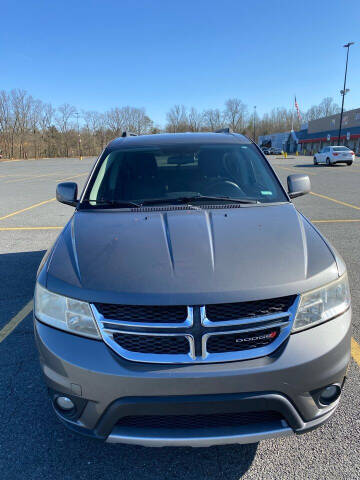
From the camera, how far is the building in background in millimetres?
55844

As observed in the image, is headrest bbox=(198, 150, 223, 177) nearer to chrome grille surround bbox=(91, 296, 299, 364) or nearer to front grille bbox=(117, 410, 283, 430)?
chrome grille surround bbox=(91, 296, 299, 364)

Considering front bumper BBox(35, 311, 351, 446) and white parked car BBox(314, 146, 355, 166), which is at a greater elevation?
white parked car BBox(314, 146, 355, 166)

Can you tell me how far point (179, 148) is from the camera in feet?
11.2

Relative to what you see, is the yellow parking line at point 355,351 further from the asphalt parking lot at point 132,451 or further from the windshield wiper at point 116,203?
the windshield wiper at point 116,203

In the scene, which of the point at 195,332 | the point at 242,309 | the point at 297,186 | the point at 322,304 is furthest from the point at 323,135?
the point at 195,332

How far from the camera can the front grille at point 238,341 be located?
167 centimetres

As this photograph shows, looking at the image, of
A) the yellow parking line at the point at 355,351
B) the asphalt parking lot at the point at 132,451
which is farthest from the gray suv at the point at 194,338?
the yellow parking line at the point at 355,351

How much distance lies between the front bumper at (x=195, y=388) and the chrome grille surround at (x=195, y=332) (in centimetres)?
3

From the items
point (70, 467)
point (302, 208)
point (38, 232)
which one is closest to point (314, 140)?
point (302, 208)

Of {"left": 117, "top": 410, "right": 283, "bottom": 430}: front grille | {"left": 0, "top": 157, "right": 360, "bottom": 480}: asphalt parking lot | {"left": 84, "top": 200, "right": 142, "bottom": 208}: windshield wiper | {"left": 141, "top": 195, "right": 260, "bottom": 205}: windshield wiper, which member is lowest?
{"left": 0, "top": 157, "right": 360, "bottom": 480}: asphalt parking lot

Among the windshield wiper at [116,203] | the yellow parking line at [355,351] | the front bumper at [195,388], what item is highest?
the windshield wiper at [116,203]

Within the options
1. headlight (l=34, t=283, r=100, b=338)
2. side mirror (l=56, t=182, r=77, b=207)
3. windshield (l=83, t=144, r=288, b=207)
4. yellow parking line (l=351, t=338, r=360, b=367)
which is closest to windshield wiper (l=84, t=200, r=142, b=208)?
windshield (l=83, t=144, r=288, b=207)

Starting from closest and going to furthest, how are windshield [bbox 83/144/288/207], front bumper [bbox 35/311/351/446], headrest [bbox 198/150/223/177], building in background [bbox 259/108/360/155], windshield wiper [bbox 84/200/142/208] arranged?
front bumper [bbox 35/311/351/446] → windshield wiper [bbox 84/200/142/208] → windshield [bbox 83/144/288/207] → headrest [bbox 198/150/223/177] → building in background [bbox 259/108/360/155]

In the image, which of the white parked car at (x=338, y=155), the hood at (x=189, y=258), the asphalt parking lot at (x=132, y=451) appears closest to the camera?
the hood at (x=189, y=258)
